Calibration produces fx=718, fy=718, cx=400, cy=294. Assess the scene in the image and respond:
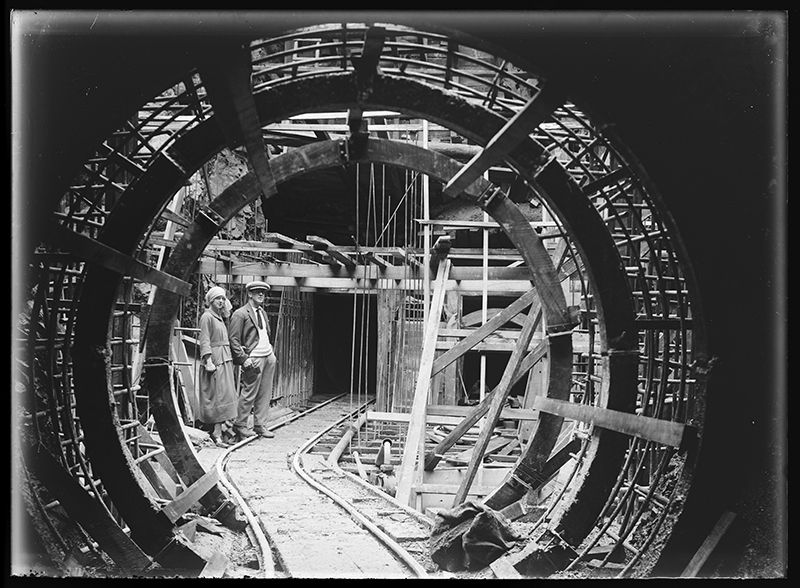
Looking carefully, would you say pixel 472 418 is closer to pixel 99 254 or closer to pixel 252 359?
pixel 252 359

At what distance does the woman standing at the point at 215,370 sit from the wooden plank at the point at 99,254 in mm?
5770

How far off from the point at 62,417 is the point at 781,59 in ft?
14.6

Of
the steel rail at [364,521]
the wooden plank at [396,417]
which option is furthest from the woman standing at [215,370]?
the wooden plank at [396,417]

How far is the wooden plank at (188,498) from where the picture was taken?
466cm

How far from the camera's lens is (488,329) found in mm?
8109

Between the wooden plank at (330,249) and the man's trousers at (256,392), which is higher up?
the wooden plank at (330,249)

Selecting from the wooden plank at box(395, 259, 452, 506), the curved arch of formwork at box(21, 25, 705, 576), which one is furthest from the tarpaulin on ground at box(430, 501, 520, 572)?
the wooden plank at box(395, 259, 452, 506)

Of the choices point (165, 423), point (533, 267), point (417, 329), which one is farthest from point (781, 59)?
point (417, 329)

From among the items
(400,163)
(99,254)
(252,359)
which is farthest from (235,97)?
(252,359)

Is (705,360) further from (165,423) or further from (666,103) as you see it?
(165,423)

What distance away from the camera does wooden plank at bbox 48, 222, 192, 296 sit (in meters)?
3.76

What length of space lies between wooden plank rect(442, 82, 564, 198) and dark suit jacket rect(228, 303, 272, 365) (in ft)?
23.0

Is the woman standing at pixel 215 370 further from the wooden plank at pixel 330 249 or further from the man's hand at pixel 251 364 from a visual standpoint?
the wooden plank at pixel 330 249

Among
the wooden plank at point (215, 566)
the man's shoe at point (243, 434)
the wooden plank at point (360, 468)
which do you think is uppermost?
the wooden plank at point (215, 566)
